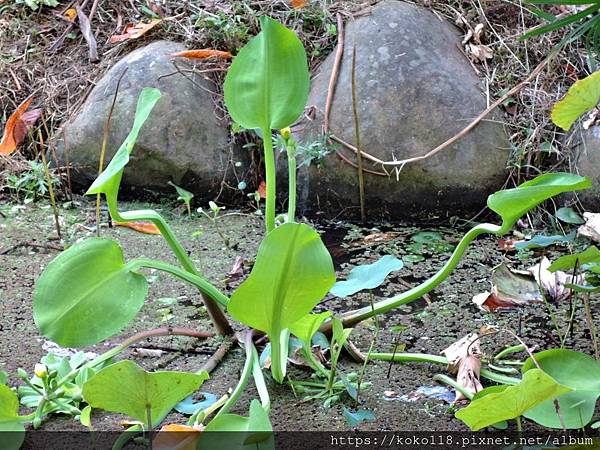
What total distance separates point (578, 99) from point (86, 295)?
2.81 feet

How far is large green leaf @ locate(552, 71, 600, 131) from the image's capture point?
1264 mm

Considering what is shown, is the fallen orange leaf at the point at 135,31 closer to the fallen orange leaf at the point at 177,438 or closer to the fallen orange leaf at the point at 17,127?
the fallen orange leaf at the point at 17,127

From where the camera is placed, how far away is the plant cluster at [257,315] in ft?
3.36

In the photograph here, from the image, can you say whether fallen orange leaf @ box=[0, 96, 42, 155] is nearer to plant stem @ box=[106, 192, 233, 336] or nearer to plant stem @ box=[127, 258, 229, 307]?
plant stem @ box=[106, 192, 233, 336]

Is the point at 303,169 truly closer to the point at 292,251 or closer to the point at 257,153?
the point at 257,153

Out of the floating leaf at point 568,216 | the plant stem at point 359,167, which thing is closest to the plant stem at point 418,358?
the floating leaf at point 568,216

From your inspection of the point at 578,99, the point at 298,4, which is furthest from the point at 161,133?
the point at 578,99

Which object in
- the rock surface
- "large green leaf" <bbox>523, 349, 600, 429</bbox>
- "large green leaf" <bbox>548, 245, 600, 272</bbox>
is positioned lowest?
the rock surface

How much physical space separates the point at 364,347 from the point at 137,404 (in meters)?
0.55

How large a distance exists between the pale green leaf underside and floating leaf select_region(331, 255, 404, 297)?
0.41 ft

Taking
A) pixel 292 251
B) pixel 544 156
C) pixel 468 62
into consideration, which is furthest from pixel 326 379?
pixel 468 62

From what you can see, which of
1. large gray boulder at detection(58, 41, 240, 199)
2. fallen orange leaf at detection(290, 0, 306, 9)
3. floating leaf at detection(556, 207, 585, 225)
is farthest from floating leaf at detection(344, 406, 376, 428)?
fallen orange leaf at detection(290, 0, 306, 9)

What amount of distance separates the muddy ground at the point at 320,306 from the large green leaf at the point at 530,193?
12.9 inches

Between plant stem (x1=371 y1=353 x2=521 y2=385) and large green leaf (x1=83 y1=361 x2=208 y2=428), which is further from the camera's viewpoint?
plant stem (x1=371 y1=353 x2=521 y2=385)
